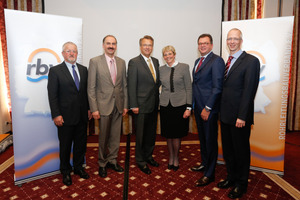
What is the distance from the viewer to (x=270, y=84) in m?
2.72

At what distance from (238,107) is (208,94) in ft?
1.29

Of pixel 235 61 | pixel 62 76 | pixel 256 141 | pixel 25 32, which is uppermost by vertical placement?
pixel 25 32

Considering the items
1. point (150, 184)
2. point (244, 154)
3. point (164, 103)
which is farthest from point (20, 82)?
point (244, 154)

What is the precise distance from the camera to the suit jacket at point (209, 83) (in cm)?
230

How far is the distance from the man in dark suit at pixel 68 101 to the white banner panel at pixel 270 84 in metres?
2.12

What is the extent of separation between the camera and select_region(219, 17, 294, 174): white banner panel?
2617 millimetres

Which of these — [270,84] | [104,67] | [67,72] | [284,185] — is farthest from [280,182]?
[67,72]

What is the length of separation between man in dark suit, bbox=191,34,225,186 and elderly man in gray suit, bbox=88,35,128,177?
1.01 m

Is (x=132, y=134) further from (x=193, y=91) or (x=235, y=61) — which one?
(x=235, y=61)

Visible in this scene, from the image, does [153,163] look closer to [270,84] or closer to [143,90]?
[143,90]

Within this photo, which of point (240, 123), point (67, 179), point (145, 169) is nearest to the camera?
point (240, 123)

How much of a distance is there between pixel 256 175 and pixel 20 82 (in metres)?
3.29

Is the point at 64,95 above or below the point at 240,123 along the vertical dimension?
above

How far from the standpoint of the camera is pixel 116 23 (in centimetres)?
444
